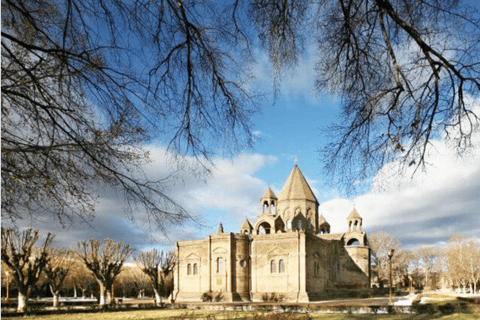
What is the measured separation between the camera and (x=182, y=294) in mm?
44531

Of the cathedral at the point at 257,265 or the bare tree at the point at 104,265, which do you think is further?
the cathedral at the point at 257,265

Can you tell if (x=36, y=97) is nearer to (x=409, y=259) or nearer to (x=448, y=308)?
(x=448, y=308)

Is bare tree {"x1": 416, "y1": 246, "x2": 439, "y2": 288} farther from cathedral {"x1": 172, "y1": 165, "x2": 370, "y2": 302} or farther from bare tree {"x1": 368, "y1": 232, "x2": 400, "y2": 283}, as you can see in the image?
cathedral {"x1": 172, "y1": 165, "x2": 370, "y2": 302}

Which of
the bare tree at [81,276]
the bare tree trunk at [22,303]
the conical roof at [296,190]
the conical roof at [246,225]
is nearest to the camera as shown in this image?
the bare tree trunk at [22,303]

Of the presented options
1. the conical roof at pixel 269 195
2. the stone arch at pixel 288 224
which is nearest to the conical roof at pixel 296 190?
the conical roof at pixel 269 195

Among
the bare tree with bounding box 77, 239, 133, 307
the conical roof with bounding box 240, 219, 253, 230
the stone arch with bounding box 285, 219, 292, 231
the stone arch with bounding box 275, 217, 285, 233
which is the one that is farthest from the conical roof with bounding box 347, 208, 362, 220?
the bare tree with bounding box 77, 239, 133, 307

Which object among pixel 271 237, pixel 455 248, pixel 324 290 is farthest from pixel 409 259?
pixel 271 237

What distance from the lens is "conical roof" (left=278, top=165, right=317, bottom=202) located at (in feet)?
173

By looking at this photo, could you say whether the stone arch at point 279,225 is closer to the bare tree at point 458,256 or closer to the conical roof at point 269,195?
the conical roof at point 269,195

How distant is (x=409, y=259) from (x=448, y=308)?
215 ft

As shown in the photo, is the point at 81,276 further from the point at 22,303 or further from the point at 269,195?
the point at 22,303

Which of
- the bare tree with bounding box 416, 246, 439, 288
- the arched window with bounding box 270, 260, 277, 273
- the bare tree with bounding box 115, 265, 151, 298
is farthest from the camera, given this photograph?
the bare tree with bounding box 416, 246, 439, 288

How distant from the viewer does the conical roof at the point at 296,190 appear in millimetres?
52750

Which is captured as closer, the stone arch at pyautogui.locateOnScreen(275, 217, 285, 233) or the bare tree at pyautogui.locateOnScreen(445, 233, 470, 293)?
the stone arch at pyautogui.locateOnScreen(275, 217, 285, 233)
